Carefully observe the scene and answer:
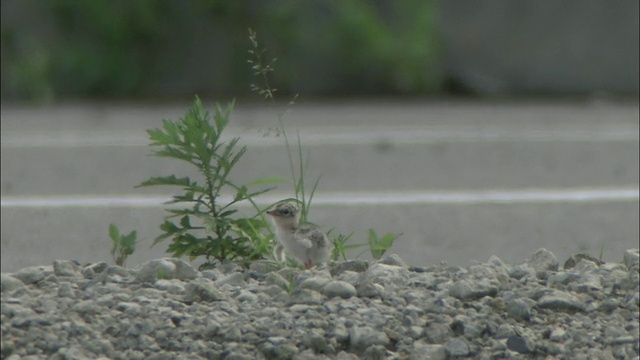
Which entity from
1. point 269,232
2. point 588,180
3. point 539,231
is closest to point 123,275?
point 269,232

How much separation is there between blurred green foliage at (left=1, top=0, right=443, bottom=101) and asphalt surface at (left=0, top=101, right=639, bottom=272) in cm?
42

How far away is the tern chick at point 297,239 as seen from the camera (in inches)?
146

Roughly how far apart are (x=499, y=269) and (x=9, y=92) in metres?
8.79

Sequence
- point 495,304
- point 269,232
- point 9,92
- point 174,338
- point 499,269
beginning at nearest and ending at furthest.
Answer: point 174,338
point 495,304
point 499,269
point 269,232
point 9,92

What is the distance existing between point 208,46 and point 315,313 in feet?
29.6

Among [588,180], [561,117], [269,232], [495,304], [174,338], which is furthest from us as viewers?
[561,117]

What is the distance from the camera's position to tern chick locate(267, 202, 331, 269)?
12.2 ft

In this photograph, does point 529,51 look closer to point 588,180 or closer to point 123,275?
point 588,180

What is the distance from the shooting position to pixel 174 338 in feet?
9.96

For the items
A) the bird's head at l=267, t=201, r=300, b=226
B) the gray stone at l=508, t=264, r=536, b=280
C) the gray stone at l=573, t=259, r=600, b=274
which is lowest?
the gray stone at l=508, t=264, r=536, b=280

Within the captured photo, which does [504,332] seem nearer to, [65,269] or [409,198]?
[65,269]

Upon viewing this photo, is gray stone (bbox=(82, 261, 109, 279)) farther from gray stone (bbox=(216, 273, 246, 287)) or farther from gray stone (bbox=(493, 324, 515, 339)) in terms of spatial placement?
gray stone (bbox=(493, 324, 515, 339))

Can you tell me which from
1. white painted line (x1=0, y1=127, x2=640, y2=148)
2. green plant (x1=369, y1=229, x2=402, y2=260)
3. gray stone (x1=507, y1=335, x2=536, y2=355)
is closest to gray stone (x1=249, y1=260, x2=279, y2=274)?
green plant (x1=369, y1=229, x2=402, y2=260)

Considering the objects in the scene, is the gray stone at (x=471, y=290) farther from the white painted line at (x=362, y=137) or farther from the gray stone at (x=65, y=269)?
the white painted line at (x=362, y=137)
